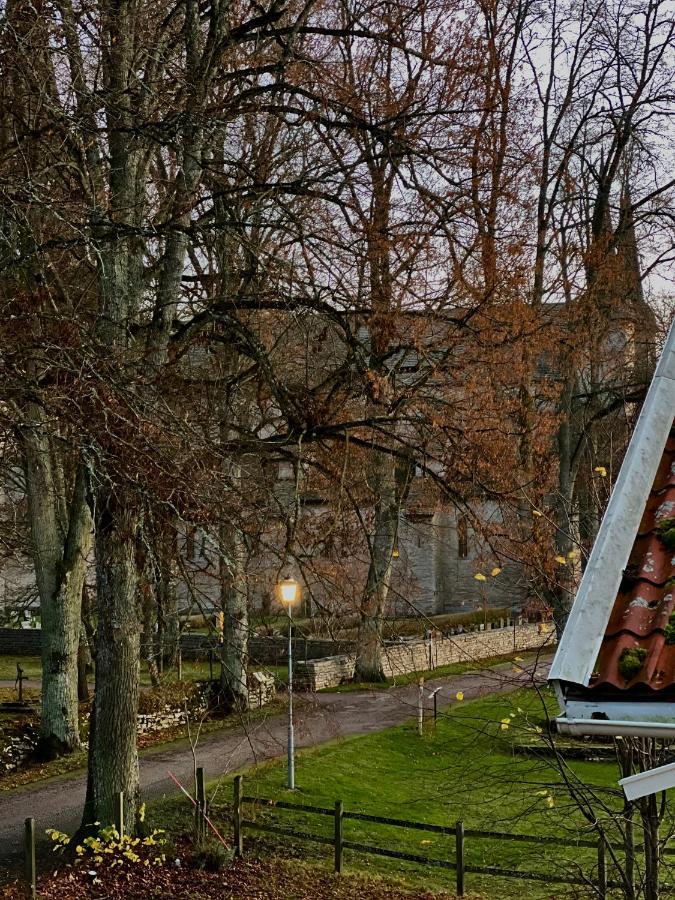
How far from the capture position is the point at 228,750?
61.8 ft

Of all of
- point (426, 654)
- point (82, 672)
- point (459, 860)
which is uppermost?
point (82, 672)

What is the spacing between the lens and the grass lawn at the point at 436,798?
12.6 metres

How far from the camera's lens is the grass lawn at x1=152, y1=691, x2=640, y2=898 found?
1260 centimetres

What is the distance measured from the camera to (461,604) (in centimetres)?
4625

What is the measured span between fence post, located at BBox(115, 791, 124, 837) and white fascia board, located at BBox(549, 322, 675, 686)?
910 centimetres

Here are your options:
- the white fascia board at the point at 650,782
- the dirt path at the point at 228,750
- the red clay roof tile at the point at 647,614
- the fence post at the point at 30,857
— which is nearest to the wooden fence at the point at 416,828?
the dirt path at the point at 228,750

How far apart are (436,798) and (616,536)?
1281 cm

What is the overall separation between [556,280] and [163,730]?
14283 mm

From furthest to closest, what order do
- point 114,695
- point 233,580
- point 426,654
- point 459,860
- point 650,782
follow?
1. point 426,654
2. point 114,695
3. point 459,860
4. point 233,580
5. point 650,782

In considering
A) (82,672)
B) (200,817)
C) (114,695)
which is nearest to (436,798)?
(200,817)

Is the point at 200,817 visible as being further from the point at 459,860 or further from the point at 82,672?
the point at 82,672

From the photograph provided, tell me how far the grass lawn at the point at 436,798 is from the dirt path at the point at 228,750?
0.62m

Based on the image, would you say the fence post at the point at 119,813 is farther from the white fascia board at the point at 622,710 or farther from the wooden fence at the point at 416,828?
the white fascia board at the point at 622,710

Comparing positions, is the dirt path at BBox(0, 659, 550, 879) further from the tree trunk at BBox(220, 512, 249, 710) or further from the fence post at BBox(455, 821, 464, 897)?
the fence post at BBox(455, 821, 464, 897)
